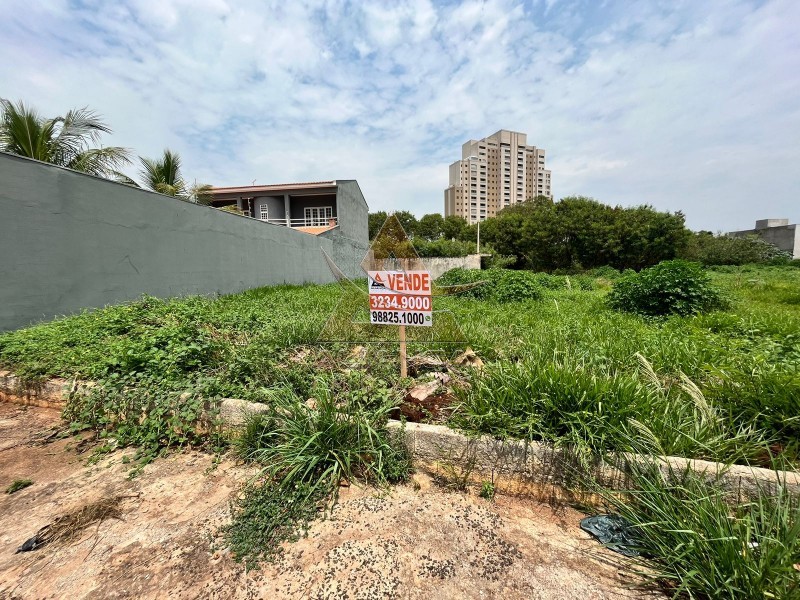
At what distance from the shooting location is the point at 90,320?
4207mm

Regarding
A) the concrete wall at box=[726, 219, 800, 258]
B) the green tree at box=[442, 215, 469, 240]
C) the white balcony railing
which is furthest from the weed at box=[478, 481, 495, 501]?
the concrete wall at box=[726, 219, 800, 258]

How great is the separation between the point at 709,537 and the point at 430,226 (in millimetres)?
36612

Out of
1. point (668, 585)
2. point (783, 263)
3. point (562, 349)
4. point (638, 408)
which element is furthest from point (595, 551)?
point (783, 263)

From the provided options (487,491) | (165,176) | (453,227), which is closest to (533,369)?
(487,491)

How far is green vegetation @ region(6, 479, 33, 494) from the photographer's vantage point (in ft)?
6.69

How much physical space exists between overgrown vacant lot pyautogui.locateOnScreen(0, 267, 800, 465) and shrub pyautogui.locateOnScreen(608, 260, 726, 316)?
39.5 inches

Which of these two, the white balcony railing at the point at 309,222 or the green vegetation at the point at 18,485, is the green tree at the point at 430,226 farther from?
the green vegetation at the point at 18,485

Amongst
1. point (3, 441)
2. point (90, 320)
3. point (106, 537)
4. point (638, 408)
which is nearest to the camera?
point (106, 537)

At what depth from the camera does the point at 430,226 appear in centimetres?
3672

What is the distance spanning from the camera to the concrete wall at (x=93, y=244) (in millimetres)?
4426

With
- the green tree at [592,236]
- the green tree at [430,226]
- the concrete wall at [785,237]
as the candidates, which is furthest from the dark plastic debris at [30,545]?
the concrete wall at [785,237]

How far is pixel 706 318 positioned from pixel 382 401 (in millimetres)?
4724

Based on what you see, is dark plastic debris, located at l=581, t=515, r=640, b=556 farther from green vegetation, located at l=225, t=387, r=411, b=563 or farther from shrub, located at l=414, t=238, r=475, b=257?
shrub, located at l=414, t=238, r=475, b=257

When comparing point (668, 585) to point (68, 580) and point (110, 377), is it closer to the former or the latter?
point (68, 580)
